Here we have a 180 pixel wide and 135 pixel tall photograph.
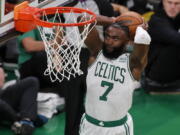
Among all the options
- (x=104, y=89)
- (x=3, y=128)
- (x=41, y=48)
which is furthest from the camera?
(x=41, y=48)

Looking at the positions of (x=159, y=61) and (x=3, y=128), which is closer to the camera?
(x=3, y=128)

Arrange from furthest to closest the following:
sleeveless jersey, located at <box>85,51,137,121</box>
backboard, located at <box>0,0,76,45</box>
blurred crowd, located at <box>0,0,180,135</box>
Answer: blurred crowd, located at <box>0,0,180,135</box> < sleeveless jersey, located at <box>85,51,137,121</box> < backboard, located at <box>0,0,76,45</box>

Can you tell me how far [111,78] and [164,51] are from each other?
2.32 metres

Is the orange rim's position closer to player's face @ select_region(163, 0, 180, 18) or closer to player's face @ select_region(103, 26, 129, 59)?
player's face @ select_region(103, 26, 129, 59)

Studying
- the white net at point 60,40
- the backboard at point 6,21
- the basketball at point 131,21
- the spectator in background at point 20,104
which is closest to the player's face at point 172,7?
the basketball at point 131,21

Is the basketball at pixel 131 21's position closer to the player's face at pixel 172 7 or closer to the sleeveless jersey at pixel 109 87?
the sleeveless jersey at pixel 109 87

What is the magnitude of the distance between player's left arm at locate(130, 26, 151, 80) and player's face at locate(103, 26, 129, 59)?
0.13 metres

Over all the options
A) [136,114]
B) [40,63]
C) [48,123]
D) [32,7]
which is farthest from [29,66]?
[32,7]

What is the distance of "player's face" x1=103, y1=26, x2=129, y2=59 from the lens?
3842 millimetres

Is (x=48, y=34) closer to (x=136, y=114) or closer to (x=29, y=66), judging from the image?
(x=29, y=66)

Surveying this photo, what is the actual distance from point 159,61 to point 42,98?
1760 millimetres

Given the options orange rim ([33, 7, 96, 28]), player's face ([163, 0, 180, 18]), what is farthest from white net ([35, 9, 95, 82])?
player's face ([163, 0, 180, 18])

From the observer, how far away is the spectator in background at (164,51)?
596 cm

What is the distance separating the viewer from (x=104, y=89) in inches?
157
